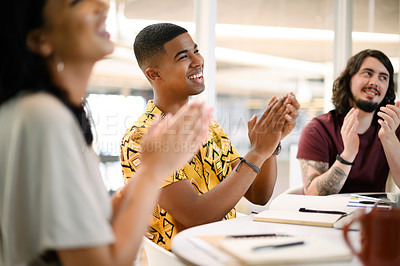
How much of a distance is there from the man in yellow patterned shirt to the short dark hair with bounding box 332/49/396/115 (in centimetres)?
102

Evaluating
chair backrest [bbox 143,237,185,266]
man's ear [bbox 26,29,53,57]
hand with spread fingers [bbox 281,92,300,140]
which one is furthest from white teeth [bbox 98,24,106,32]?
hand with spread fingers [bbox 281,92,300,140]

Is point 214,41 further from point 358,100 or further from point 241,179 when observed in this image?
point 241,179

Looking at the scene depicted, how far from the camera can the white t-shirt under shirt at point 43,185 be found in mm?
708

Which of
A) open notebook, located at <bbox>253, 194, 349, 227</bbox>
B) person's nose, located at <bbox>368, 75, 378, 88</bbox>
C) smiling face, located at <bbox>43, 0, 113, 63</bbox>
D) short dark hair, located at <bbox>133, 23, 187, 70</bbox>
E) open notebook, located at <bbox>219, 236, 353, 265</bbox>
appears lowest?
open notebook, located at <bbox>253, 194, 349, 227</bbox>

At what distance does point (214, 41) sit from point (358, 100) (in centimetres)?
114

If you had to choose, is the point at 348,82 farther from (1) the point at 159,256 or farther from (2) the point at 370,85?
(1) the point at 159,256

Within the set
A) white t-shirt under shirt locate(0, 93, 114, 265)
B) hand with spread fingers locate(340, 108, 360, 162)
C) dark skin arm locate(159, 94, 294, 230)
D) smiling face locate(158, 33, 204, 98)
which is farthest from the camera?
hand with spread fingers locate(340, 108, 360, 162)

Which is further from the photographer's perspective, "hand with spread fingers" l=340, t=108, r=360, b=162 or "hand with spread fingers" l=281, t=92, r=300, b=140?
"hand with spread fingers" l=340, t=108, r=360, b=162

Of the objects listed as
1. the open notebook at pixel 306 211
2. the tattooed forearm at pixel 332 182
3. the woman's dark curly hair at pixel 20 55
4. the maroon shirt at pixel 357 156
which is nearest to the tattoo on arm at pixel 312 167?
the maroon shirt at pixel 357 156

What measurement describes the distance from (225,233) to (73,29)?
2.13ft

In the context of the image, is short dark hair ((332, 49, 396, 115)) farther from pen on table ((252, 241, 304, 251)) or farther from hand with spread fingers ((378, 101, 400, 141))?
pen on table ((252, 241, 304, 251))

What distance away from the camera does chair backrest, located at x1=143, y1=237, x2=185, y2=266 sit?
48.6 inches

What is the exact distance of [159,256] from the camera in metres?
1.31

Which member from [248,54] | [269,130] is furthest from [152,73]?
[248,54]
